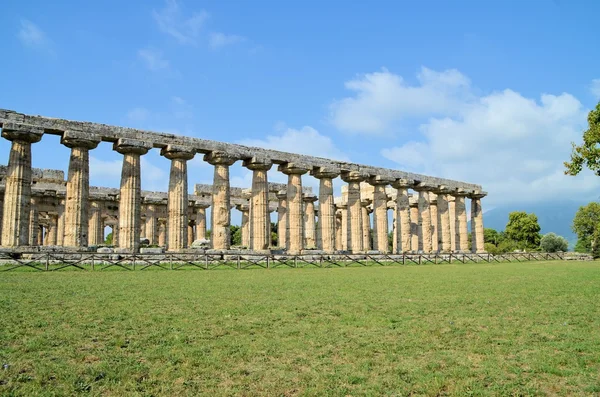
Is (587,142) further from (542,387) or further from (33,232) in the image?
(33,232)

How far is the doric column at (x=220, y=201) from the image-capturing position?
120 feet

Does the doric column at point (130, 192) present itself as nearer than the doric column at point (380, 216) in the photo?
Yes

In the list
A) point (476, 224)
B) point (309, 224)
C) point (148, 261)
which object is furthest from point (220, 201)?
point (476, 224)

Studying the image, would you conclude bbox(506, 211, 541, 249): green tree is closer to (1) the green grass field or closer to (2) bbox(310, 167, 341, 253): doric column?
(2) bbox(310, 167, 341, 253): doric column

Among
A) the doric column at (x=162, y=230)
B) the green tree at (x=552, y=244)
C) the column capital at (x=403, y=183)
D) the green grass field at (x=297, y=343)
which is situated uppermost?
the column capital at (x=403, y=183)

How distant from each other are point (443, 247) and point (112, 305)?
45.2 m

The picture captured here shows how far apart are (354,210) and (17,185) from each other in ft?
88.9

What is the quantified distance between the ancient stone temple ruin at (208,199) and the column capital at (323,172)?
9 cm

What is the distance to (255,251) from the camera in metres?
37.1

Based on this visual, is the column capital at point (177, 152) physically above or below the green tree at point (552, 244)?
above

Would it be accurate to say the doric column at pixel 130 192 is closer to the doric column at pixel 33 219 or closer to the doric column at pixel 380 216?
the doric column at pixel 33 219

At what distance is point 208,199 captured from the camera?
2229 inches

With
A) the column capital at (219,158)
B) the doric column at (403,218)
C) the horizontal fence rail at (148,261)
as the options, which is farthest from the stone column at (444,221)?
the column capital at (219,158)

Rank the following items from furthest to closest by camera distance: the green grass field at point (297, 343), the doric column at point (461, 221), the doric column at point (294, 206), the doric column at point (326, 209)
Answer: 1. the doric column at point (461, 221)
2. the doric column at point (326, 209)
3. the doric column at point (294, 206)
4. the green grass field at point (297, 343)
